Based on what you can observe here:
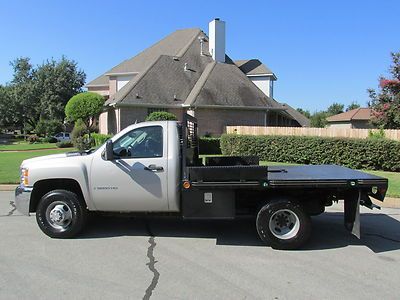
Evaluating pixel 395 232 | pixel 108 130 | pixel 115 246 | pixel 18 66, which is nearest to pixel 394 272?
pixel 395 232

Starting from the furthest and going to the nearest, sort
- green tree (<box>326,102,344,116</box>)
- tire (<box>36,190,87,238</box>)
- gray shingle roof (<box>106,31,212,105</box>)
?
green tree (<box>326,102,344,116</box>) → gray shingle roof (<box>106,31,212,105</box>) → tire (<box>36,190,87,238</box>)

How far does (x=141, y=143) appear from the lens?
21.6 feet

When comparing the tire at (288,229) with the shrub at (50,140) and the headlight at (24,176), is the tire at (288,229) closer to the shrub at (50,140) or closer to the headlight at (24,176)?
the headlight at (24,176)

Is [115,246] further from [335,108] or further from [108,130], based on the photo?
[335,108]

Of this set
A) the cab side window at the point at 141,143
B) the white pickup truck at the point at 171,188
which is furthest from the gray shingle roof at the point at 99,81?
the cab side window at the point at 141,143

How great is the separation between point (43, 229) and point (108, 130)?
27.9 meters

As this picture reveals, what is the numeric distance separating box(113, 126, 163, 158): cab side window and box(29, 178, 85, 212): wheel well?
3.10 ft

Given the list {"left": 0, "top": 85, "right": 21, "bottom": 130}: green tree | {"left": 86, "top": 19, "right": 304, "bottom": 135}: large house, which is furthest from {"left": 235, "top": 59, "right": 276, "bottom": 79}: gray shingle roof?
{"left": 0, "top": 85, "right": 21, "bottom": 130}: green tree

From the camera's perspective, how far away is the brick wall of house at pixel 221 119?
30750 mm

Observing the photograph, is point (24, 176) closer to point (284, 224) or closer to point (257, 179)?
point (257, 179)

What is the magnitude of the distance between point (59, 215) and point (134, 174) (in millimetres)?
1402

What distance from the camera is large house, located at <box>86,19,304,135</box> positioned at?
30.3 m

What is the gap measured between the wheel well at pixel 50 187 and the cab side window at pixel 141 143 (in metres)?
0.94

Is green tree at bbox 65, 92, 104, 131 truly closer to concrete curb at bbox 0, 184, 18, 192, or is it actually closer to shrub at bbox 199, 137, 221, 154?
shrub at bbox 199, 137, 221, 154
